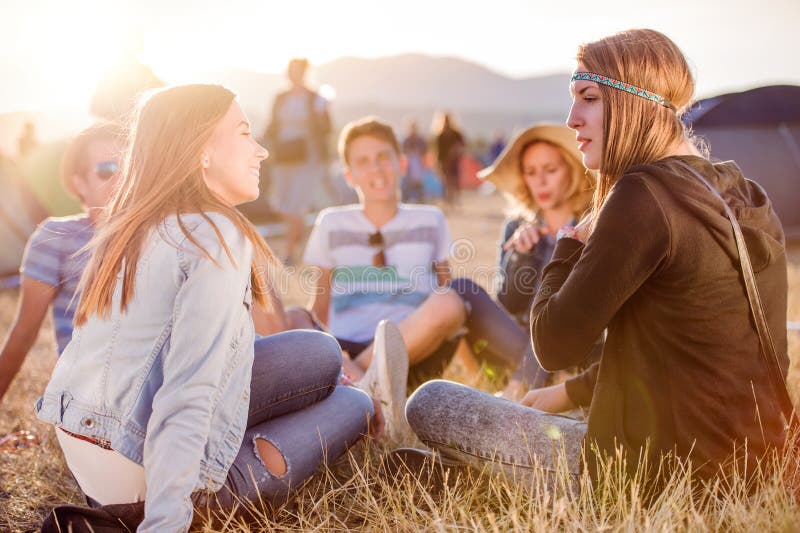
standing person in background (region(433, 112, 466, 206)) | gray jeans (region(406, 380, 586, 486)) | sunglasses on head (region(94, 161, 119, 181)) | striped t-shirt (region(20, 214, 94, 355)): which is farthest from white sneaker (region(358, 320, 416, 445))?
standing person in background (region(433, 112, 466, 206))

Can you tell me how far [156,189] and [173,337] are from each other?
1.40 feet

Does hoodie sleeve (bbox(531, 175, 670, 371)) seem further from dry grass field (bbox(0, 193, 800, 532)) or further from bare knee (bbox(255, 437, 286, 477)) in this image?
bare knee (bbox(255, 437, 286, 477))

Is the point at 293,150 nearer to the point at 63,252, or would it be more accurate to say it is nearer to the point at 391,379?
the point at 63,252

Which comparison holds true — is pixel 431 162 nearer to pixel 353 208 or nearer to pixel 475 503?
pixel 353 208

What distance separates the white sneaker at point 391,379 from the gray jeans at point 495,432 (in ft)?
1.50

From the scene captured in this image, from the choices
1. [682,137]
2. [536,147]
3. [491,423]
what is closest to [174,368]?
[491,423]

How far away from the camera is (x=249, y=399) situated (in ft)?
7.08

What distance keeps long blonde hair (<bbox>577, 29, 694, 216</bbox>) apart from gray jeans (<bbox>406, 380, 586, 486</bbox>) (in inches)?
29.5

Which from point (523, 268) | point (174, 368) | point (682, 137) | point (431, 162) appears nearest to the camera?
point (174, 368)

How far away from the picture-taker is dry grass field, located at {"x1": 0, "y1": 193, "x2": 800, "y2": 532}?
181 centimetres

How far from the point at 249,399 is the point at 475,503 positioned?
778 millimetres

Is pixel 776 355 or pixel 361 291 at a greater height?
pixel 776 355

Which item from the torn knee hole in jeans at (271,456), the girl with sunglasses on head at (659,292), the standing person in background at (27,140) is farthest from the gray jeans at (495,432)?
the standing person in background at (27,140)

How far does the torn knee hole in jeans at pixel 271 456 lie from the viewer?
7.20 ft
